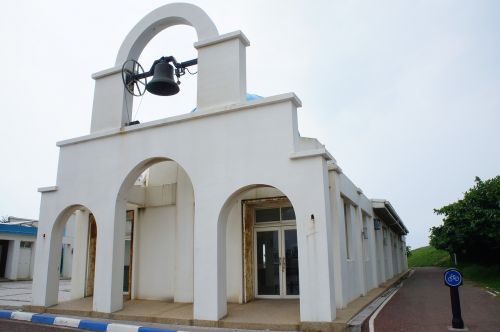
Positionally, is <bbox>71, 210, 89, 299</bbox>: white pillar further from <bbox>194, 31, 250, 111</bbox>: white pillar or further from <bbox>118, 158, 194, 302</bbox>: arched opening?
<bbox>194, 31, 250, 111</bbox>: white pillar

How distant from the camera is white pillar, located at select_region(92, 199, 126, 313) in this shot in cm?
971

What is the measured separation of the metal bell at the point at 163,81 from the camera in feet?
33.3

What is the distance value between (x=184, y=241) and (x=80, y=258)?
173 inches

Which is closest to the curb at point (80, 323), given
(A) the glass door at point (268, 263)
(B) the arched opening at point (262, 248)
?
(B) the arched opening at point (262, 248)

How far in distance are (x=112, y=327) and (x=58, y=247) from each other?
5.03 meters

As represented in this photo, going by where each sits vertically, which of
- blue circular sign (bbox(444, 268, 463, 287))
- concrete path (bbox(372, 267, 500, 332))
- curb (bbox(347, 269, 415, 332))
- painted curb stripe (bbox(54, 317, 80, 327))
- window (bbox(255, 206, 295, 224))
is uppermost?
window (bbox(255, 206, 295, 224))

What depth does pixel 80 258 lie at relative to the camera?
1337 cm

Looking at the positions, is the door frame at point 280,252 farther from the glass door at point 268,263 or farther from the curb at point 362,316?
the curb at point 362,316

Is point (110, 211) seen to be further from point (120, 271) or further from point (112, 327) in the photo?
point (112, 327)

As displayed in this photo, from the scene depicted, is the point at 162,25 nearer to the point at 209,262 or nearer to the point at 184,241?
the point at 184,241

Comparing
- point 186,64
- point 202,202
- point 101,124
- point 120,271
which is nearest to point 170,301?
point 120,271

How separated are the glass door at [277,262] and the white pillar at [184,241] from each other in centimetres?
200

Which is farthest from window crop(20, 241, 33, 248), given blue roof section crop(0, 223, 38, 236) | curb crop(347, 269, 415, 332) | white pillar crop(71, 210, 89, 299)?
curb crop(347, 269, 415, 332)

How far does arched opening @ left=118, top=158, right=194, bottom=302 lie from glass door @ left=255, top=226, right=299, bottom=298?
6.79ft
